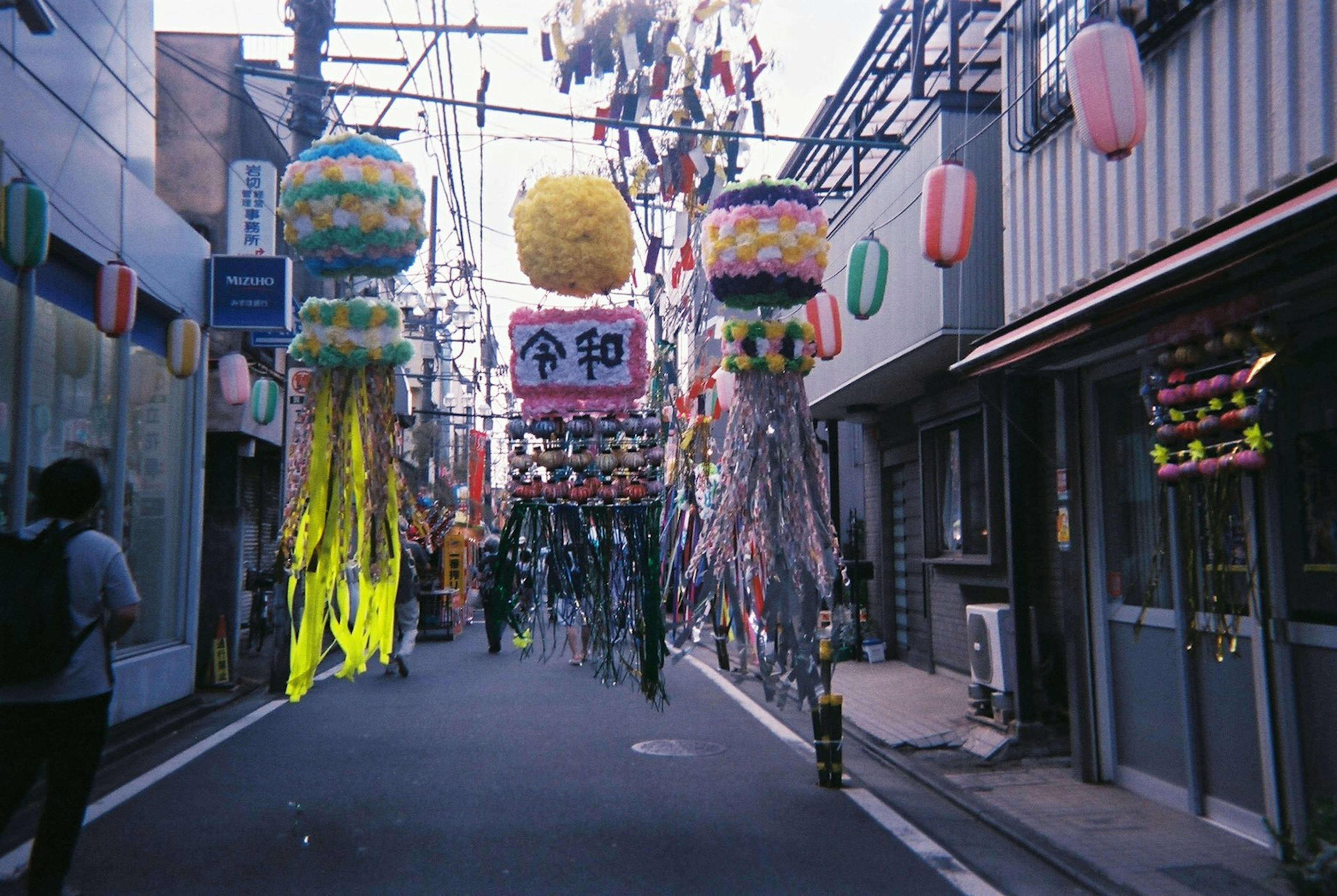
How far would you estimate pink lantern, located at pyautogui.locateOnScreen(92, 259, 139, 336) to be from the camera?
8117 mm

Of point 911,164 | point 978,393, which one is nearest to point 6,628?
point 911,164

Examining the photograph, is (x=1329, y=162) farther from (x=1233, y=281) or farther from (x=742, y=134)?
(x=742, y=134)

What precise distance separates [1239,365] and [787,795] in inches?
142

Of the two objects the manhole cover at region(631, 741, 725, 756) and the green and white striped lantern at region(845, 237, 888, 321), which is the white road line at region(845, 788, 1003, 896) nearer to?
the manhole cover at region(631, 741, 725, 756)

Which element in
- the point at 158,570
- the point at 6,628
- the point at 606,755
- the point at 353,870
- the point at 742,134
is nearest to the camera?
the point at 6,628

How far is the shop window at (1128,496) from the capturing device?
6773 mm

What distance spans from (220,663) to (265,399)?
9.91ft

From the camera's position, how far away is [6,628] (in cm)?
404

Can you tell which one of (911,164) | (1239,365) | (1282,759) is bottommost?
(1282,759)

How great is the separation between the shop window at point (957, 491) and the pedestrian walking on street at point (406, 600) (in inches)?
220

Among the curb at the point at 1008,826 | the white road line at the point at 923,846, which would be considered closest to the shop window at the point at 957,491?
the curb at the point at 1008,826

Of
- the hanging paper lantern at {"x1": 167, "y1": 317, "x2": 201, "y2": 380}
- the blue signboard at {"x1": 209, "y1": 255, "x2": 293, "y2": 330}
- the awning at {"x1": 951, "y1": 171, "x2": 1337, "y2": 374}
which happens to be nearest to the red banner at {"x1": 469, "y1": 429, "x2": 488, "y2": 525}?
the blue signboard at {"x1": 209, "y1": 255, "x2": 293, "y2": 330}

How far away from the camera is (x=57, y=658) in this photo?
4.11 metres

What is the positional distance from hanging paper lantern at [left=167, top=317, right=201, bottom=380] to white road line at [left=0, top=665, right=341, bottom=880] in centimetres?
323
